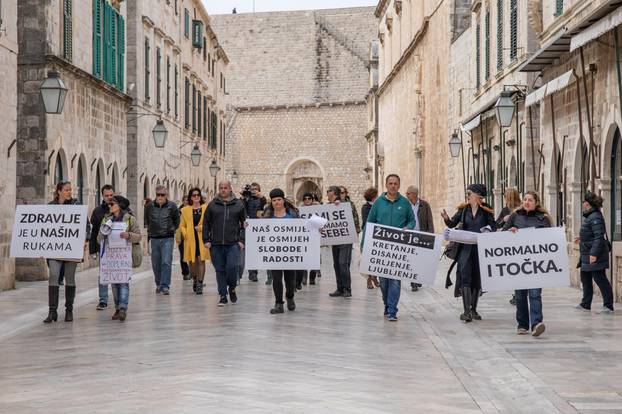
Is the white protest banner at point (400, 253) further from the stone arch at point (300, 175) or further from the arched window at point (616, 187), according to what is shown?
the stone arch at point (300, 175)

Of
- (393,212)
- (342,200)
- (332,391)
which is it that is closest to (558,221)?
(342,200)

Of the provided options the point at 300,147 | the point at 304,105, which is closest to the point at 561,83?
the point at 300,147

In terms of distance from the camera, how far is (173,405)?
7.40 metres

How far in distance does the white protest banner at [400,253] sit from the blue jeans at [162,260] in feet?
15.0

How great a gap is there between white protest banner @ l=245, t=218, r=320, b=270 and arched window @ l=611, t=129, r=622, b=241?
4877 mm

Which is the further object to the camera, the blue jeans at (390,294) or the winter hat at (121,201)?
the winter hat at (121,201)

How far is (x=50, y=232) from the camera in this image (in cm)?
1370

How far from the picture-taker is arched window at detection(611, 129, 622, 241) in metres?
16.7

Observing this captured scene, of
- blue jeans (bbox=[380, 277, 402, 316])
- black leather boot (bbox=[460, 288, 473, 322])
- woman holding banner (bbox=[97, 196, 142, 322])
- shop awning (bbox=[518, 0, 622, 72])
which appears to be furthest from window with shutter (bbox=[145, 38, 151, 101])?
black leather boot (bbox=[460, 288, 473, 322])

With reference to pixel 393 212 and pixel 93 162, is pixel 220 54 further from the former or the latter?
pixel 393 212

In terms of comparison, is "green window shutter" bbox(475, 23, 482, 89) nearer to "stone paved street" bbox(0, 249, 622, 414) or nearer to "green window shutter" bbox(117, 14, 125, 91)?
"green window shutter" bbox(117, 14, 125, 91)

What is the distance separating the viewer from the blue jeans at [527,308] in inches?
464

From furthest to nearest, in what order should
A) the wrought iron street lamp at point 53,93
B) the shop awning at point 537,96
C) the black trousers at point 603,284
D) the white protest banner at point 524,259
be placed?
the shop awning at point 537,96, the wrought iron street lamp at point 53,93, the black trousers at point 603,284, the white protest banner at point 524,259

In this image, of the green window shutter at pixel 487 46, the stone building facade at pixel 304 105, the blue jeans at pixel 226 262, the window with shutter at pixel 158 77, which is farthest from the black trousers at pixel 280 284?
the stone building facade at pixel 304 105
